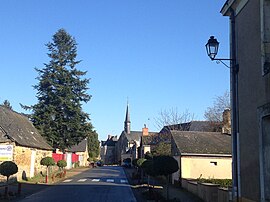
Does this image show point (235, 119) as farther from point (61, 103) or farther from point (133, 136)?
point (133, 136)

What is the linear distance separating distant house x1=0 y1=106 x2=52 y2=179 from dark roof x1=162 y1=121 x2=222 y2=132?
16764 mm

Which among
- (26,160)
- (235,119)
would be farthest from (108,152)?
(235,119)

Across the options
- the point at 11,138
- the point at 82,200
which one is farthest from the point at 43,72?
the point at 82,200

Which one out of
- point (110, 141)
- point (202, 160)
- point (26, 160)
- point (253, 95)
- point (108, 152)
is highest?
point (110, 141)

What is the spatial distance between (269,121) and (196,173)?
718 inches

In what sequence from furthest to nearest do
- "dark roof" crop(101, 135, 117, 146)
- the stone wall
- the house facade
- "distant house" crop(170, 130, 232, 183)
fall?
"dark roof" crop(101, 135, 117, 146) → the stone wall → "distant house" crop(170, 130, 232, 183) → the house facade

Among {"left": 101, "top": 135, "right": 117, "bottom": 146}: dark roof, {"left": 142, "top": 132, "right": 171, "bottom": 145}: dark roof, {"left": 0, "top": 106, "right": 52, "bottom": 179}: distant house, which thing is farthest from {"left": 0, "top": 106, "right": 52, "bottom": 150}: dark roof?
{"left": 101, "top": 135, "right": 117, "bottom": 146}: dark roof

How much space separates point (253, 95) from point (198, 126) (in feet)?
161

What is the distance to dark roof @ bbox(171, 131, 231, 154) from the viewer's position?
1036 inches

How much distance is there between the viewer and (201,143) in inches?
1085

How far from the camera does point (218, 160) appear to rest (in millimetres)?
26250

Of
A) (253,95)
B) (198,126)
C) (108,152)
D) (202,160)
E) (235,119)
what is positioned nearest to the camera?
(253,95)

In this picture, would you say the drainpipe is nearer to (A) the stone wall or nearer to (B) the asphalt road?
(B) the asphalt road

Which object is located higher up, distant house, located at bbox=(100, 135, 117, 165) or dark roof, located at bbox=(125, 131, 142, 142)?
dark roof, located at bbox=(125, 131, 142, 142)
